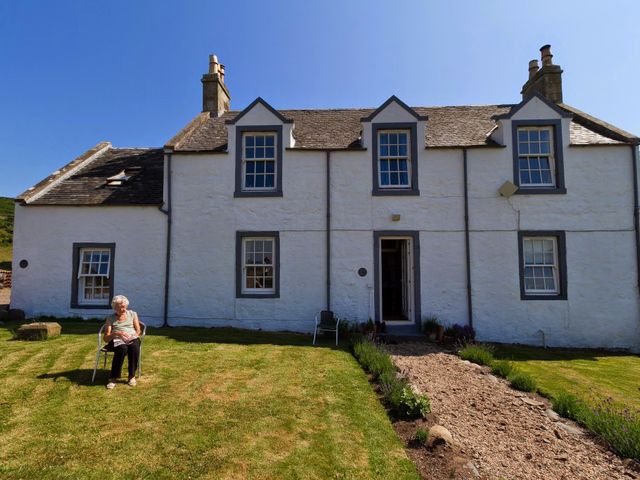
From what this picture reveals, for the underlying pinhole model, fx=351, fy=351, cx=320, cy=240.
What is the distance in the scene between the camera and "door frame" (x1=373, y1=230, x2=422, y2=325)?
12031 mm

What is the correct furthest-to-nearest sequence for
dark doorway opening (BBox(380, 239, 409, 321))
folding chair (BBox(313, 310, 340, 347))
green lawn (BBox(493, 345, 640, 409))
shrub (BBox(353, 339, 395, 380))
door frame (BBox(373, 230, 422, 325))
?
dark doorway opening (BBox(380, 239, 409, 321)), door frame (BBox(373, 230, 422, 325)), folding chair (BBox(313, 310, 340, 347)), shrub (BBox(353, 339, 395, 380)), green lawn (BBox(493, 345, 640, 409))

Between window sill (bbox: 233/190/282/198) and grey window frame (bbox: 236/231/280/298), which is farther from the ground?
window sill (bbox: 233/190/282/198)

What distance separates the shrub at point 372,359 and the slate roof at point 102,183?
8.83 m

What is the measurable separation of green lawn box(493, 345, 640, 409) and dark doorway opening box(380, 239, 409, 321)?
380 cm

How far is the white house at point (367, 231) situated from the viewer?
38.9 feet

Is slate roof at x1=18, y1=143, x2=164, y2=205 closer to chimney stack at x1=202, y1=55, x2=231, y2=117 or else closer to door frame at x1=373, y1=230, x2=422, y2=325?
chimney stack at x1=202, y1=55, x2=231, y2=117

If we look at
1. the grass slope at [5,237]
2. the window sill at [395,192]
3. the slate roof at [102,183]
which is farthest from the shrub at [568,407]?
the grass slope at [5,237]

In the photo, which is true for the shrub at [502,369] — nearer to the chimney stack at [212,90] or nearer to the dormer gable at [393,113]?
the dormer gable at [393,113]

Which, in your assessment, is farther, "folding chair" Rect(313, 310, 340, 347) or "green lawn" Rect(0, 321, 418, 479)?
"folding chair" Rect(313, 310, 340, 347)

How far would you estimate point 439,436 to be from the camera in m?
4.93

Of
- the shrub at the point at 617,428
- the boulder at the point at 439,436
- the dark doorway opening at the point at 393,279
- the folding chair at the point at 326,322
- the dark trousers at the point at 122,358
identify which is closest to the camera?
the shrub at the point at 617,428

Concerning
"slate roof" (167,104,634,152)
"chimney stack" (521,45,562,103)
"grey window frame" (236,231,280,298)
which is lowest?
"grey window frame" (236,231,280,298)

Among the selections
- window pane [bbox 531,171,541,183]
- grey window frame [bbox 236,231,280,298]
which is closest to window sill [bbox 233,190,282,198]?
grey window frame [bbox 236,231,280,298]

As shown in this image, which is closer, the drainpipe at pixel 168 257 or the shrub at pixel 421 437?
the shrub at pixel 421 437
